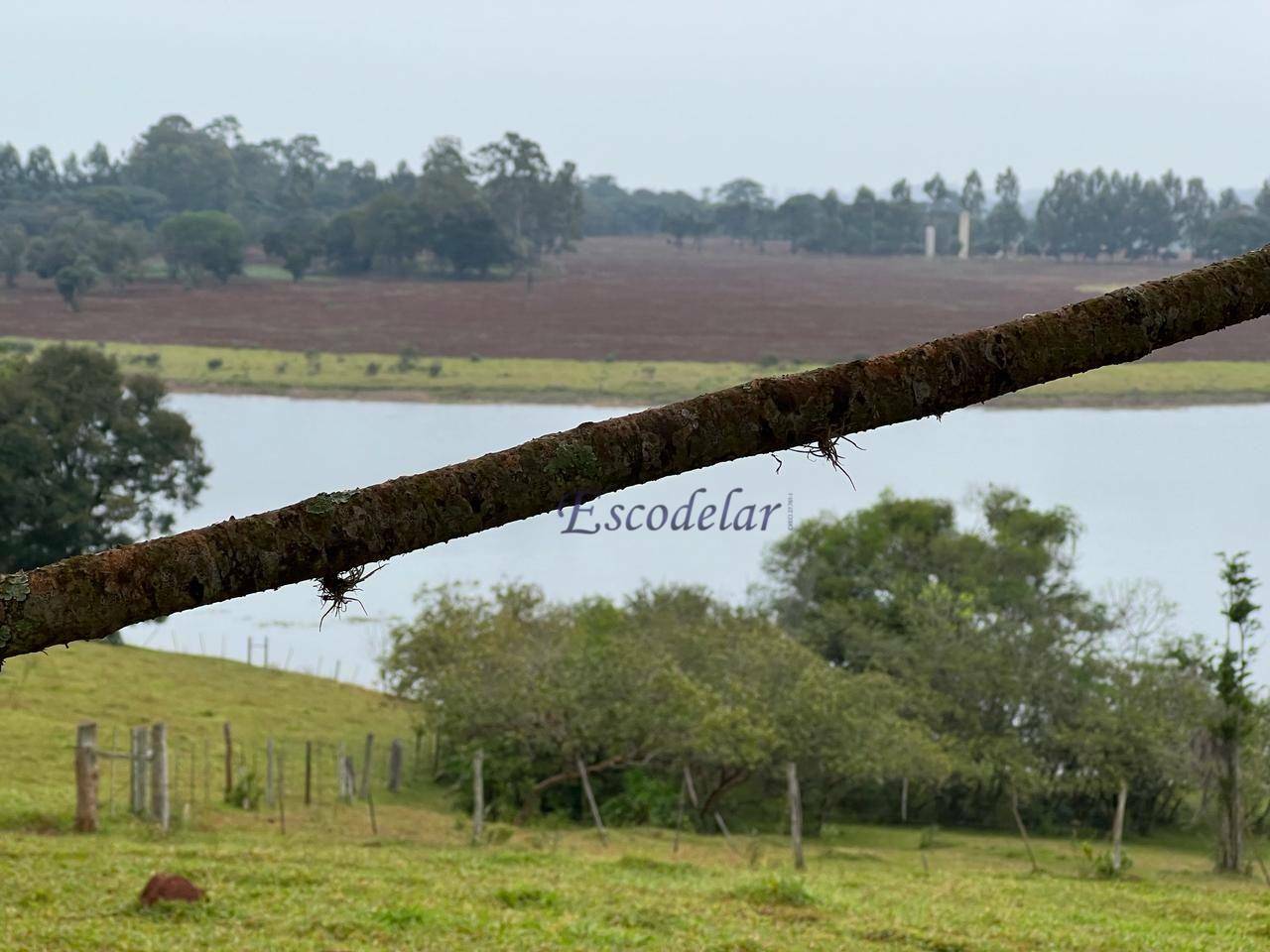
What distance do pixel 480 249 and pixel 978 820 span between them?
52.1 metres

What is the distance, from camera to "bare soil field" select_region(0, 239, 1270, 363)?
56.2 meters

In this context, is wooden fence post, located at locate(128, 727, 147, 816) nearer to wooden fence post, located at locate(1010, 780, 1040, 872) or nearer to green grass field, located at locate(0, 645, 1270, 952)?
green grass field, located at locate(0, 645, 1270, 952)

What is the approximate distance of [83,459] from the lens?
2698cm

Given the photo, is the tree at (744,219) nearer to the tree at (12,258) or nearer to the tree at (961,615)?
the tree at (12,258)

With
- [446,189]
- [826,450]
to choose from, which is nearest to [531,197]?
[446,189]

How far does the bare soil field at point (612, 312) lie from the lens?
56.2 meters

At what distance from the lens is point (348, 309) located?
61.5m

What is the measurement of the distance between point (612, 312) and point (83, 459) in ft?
128

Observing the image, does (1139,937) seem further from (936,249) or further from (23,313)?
(936,249)

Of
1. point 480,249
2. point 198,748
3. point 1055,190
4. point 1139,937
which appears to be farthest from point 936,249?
point 1139,937

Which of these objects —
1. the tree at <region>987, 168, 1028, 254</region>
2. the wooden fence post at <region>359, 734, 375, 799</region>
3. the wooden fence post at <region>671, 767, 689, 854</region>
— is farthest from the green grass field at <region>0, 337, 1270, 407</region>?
the wooden fence post at <region>671, 767, 689, 854</region>

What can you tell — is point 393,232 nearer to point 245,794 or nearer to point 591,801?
point 245,794

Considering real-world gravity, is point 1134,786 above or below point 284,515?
below

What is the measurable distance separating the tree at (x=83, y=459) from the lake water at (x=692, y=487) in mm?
5880
